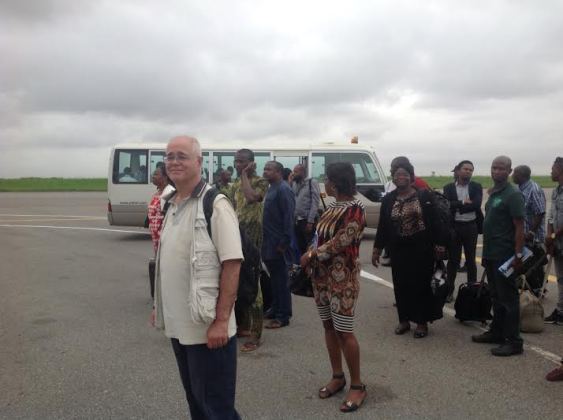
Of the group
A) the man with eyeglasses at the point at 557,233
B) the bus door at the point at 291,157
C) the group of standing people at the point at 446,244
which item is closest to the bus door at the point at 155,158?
the bus door at the point at 291,157

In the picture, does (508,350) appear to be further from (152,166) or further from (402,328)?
(152,166)

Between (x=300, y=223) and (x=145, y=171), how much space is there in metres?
7.04

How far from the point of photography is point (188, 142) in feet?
8.47

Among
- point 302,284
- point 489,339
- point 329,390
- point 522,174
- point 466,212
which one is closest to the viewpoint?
point 329,390

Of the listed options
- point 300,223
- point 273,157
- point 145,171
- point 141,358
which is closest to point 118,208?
point 145,171

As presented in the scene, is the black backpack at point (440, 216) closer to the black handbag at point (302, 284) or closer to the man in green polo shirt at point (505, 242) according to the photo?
the man in green polo shirt at point (505, 242)

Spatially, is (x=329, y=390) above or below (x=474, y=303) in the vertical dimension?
below

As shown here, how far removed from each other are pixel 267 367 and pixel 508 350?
7.23ft

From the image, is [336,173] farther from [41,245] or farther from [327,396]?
[41,245]

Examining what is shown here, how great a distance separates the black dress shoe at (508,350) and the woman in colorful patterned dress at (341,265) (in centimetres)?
164

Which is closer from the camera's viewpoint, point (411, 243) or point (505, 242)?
point (505, 242)

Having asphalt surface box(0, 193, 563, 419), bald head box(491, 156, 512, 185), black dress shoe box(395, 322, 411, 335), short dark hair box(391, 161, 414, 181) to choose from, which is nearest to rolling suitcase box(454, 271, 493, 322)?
asphalt surface box(0, 193, 563, 419)

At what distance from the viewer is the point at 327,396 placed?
3.88 metres

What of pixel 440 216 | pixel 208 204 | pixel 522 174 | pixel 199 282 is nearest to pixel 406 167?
pixel 440 216
